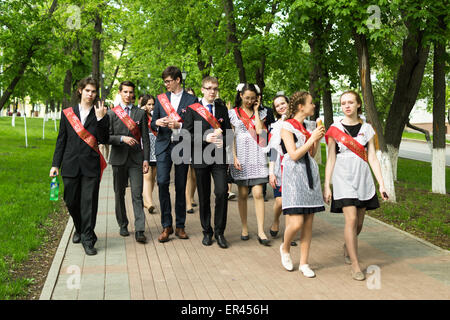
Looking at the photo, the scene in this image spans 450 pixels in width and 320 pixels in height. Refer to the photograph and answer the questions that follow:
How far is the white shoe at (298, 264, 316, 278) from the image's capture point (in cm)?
607

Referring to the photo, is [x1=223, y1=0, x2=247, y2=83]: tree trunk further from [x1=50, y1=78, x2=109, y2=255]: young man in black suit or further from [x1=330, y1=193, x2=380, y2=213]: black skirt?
[x1=330, y1=193, x2=380, y2=213]: black skirt

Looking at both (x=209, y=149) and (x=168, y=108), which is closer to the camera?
(x=209, y=149)

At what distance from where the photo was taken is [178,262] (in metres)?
6.67

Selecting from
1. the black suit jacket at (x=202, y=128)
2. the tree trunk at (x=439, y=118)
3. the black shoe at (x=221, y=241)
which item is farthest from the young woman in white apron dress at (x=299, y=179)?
the tree trunk at (x=439, y=118)

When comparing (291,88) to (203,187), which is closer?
(203,187)

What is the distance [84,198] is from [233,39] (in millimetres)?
11027

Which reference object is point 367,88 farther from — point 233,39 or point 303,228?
point 233,39

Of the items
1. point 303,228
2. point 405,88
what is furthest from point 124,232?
point 405,88

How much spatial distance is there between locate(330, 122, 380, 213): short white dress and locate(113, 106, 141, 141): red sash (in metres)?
2.94

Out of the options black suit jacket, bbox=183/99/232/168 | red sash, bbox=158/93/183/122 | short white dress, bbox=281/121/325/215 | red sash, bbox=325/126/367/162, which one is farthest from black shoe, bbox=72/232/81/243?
red sash, bbox=325/126/367/162

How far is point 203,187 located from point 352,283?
96.1 inches

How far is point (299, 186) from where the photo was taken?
6.19 metres
